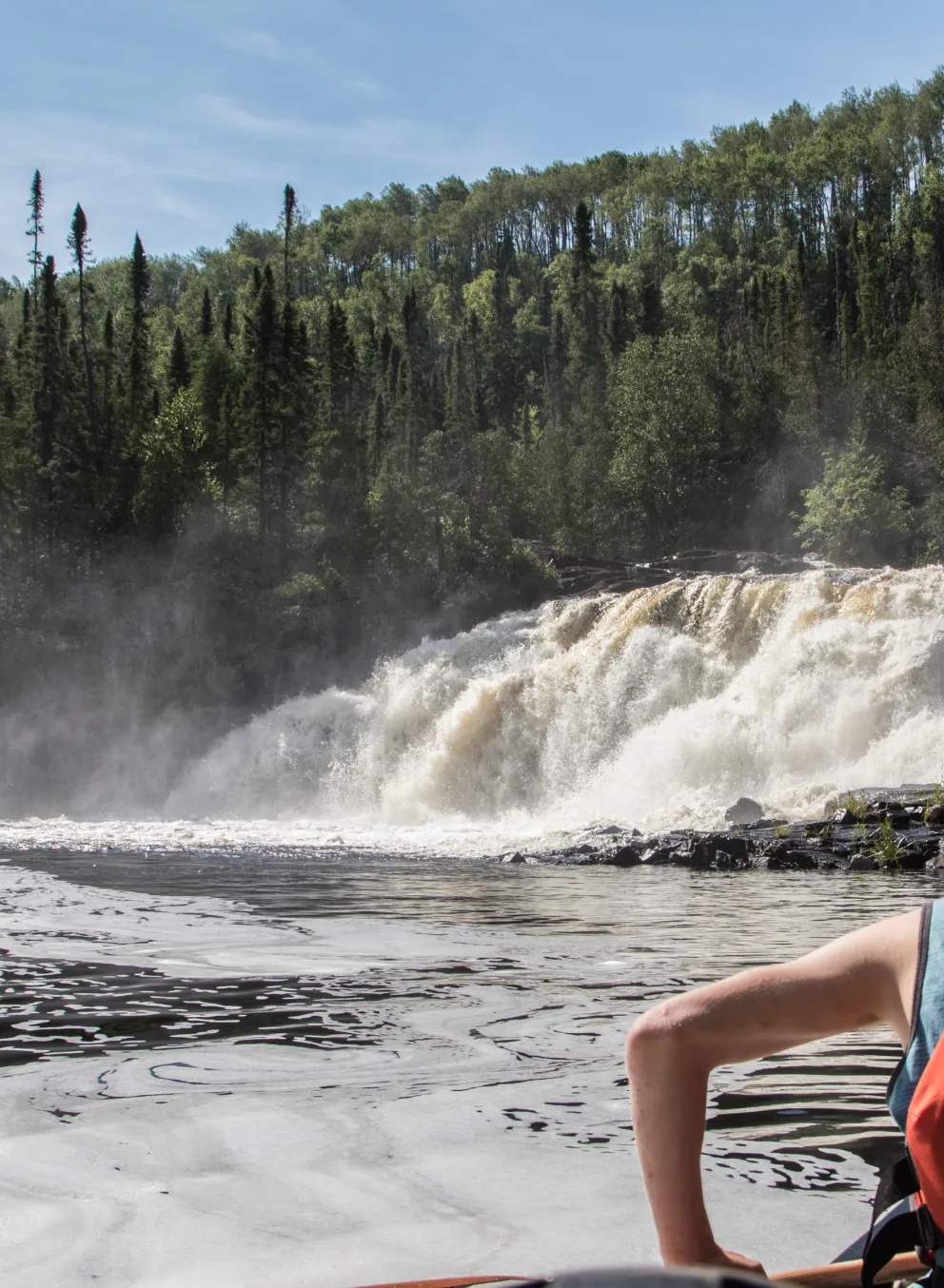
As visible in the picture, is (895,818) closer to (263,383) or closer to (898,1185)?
(898,1185)

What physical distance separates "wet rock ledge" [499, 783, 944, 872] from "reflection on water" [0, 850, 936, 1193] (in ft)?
8.84

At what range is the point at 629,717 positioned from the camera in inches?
1112

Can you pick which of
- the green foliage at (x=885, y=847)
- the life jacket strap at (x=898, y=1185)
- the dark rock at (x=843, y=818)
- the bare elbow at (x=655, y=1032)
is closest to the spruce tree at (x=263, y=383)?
the dark rock at (x=843, y=818)

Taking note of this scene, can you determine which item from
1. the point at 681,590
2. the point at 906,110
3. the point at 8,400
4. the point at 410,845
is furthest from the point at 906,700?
the point at 906,110

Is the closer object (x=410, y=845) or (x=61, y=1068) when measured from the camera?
(x=61, y=1068)

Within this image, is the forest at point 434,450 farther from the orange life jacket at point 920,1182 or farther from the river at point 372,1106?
the orange life jacket at point 920,1182

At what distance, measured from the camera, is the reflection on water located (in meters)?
4.87

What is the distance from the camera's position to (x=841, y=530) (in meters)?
51.7

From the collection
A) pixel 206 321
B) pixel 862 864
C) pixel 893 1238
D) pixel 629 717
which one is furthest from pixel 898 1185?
pixel 206 321

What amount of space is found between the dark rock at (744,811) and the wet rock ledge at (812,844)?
0.92 metres

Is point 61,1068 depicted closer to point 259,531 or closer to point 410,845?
point 410,845

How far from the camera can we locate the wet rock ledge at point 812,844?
59.3 ft

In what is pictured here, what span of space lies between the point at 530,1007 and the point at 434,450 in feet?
127

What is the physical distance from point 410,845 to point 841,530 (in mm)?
33715
